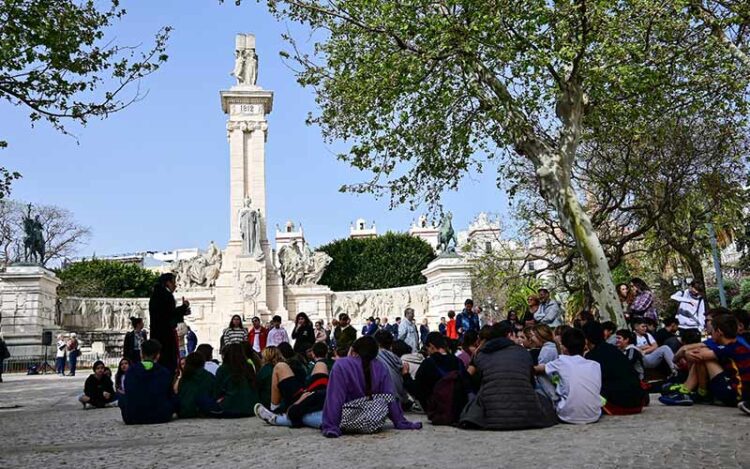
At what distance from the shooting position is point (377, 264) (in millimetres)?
45812

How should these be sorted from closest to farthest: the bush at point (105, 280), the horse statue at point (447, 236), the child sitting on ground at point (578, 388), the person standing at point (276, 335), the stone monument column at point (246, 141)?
the child sitting on ground at point (578, 388) < the person standing at point (276, 335) < the horse statue at point (447, 236) < the stone monument column at point (246, 141) < the bush at point (105, 280)

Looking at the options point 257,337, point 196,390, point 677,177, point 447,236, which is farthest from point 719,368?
point 447,236

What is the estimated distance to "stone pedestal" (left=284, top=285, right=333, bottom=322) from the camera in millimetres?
31516

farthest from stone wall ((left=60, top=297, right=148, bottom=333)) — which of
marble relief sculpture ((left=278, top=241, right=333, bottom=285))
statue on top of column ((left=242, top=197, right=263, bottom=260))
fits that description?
marble relief sculpture ((left=278, top=241, right=333, bottom=285))

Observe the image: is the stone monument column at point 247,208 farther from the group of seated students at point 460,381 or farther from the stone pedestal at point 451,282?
the group of seated students at point 460,381

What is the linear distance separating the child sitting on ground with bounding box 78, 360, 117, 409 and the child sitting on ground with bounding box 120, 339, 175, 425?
9.43 ft

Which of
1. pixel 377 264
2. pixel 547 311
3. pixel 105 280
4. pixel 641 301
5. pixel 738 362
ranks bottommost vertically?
pixel 738 362

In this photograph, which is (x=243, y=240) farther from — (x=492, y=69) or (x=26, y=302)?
(x=492, y=69)

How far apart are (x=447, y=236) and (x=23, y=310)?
16495mm

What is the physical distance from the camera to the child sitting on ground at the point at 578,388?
7.35m

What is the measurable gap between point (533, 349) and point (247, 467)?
466cm

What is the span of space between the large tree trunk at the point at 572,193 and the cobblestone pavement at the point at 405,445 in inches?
176

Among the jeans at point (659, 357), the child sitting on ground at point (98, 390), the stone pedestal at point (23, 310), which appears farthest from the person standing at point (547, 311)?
the stone pedestal at point (23, 310)

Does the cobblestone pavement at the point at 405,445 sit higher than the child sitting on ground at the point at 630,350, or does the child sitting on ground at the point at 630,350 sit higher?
the child sitting on ground at the point at 630,350
